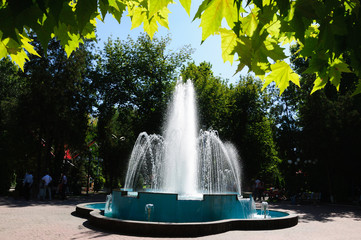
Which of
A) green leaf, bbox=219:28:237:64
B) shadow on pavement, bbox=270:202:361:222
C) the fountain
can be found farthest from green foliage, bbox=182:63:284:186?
green leaf, bbox=219:28:237:64

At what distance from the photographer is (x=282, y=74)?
3.18 meters

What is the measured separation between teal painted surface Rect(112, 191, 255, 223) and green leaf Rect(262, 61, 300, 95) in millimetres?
8284

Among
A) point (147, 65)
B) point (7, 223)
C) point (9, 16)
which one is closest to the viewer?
point (9, 16)

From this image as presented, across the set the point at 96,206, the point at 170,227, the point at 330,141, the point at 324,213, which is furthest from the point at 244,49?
the point at 330,141

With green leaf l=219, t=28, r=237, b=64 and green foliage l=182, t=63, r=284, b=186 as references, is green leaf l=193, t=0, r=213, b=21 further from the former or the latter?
green foliage l=182, t=63, r=284, b=186

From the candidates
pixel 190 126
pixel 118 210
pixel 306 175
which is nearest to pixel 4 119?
pixel 190 126

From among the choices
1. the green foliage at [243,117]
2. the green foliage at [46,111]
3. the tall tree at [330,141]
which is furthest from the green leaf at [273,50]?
the green foliage at [243,117]

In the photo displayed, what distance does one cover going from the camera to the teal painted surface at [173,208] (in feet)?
35.6

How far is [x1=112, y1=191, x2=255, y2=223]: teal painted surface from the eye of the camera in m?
10.8

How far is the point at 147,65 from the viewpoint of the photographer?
34719mm

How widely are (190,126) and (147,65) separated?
58.0ft

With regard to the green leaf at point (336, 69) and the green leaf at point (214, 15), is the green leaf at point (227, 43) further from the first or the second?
the green leaf at point (336, 69)

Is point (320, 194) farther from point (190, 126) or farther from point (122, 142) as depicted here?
point (122, 142)

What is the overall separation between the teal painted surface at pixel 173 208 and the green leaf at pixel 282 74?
828 centimetres
